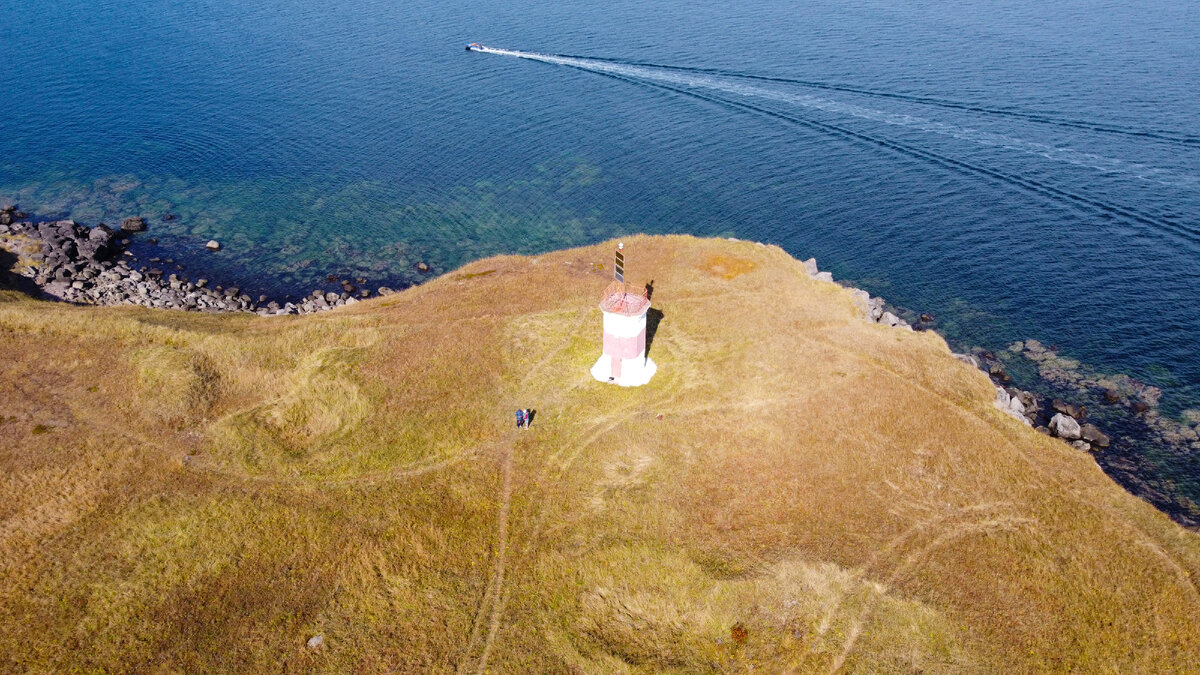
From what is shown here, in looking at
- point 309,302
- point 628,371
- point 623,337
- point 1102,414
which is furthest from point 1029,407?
point 309,302

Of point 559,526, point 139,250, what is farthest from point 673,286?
point 139,250

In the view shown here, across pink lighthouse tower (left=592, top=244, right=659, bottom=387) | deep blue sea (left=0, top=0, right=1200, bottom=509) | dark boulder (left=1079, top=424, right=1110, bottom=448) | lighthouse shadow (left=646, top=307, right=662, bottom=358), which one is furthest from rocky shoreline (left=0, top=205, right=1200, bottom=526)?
pink lighthouse tower (left=592, top=244, right=659, bottom=387)

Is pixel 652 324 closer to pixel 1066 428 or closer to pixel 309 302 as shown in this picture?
pixel 1066 428

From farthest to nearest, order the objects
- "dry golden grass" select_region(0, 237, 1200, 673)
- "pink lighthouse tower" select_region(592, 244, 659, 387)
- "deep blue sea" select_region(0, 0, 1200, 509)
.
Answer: "deep blue sea" select_region(0, 0, 1200, 509) → "pink lighthouse tower" select_region(592, 244, 659, 387) → "dry golden grass" select_region(0, 237, 1200, 673)

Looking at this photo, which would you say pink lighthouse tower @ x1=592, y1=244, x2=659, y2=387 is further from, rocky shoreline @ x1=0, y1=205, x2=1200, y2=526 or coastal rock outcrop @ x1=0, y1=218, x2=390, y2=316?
coastal rock outcrop @ x1=0, y1=218, x2=390, y2=316

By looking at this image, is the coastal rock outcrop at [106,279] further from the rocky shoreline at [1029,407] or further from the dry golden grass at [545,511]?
the rocky shoreline at [1029,407]

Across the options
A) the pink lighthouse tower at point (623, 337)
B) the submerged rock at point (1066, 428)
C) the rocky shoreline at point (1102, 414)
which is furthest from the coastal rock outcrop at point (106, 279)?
the submerged rock at point (1066, 428)
